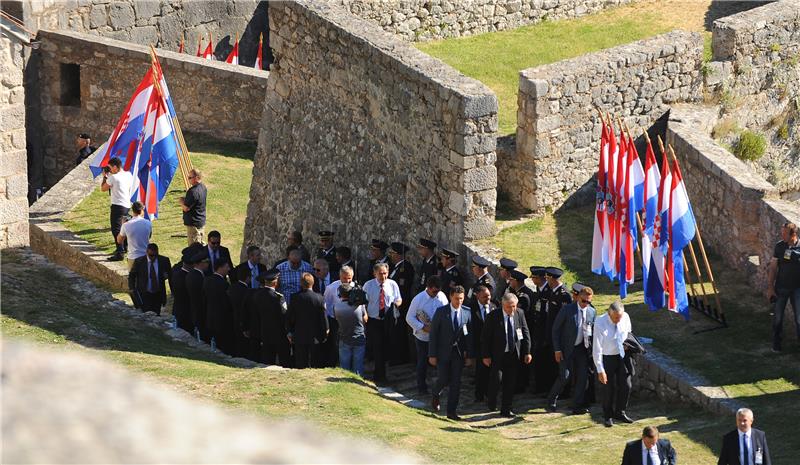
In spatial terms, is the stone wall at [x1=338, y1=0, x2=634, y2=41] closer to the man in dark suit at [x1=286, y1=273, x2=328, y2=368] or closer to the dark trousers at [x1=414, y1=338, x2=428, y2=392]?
the man in dark suit at [x1=286, y1=273, x2=328, y2=368]

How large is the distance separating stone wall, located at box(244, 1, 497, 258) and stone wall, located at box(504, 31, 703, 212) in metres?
1.19

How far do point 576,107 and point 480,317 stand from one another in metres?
3.79

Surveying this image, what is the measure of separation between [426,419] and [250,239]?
7.65 meters

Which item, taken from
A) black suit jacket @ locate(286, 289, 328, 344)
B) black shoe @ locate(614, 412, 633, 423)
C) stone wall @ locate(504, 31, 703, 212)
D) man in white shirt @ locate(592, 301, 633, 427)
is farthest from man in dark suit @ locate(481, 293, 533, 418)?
stone wall @ locate(504, 31, 703, 212)

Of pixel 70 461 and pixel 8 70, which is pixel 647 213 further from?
pixel 70 461

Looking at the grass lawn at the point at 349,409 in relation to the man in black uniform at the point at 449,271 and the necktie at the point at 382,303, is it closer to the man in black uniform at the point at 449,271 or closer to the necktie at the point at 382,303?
the necktie at the point at 382,303

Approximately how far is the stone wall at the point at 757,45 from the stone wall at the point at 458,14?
4070 millimetres

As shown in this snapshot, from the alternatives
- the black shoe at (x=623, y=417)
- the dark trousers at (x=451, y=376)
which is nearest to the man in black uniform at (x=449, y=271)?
the dark trousers at (x=451, y=376)

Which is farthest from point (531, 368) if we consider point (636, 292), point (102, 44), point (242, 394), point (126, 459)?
point (102, 44)

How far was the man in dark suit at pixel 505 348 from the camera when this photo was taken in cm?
1280

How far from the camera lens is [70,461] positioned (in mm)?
2975

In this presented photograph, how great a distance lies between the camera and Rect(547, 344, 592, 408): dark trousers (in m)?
12.7

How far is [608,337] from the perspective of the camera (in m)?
12.2

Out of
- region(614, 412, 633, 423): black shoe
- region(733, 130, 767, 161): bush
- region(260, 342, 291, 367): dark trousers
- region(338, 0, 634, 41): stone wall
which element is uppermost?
region(338, 0, 634, 41): stone wall
